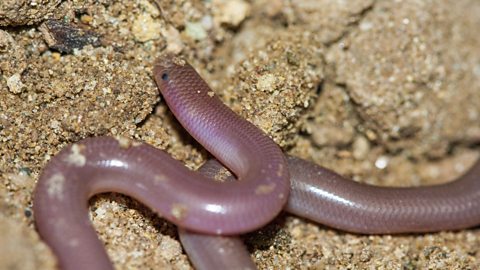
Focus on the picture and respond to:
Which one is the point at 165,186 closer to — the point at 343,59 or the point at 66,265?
the point at 66,265

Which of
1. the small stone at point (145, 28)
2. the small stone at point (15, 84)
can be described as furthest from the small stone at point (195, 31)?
the small stone at point (15, 84)

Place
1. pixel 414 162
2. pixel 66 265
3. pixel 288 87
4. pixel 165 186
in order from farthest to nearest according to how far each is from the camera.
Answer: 1. pixel 414 162
2. pixel 288 87
3. pixel 165 186
4. pixel 66 265

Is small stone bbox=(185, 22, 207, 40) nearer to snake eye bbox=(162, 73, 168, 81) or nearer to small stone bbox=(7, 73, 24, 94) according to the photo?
snake eye bbox=(162, 73, 168, 81)

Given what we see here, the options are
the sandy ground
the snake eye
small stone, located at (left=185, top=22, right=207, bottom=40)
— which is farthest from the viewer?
small stone, located at (left=185, top=22, right=207, bottom=40)

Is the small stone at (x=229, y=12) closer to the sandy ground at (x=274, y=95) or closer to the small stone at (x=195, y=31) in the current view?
the sandy ground at (x=274, y=95)

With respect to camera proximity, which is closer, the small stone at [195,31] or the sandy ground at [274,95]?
the sandy ground at [274,95]

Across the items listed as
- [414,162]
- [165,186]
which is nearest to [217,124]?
[165,186]

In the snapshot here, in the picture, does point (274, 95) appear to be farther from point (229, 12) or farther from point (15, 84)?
point (15, 84)

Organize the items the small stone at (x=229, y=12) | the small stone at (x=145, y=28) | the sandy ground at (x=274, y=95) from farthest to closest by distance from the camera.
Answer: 1. the small stone at (x=229, y=12)
2. the small stone at (x=145, y=28)
3. the sandy ground at (x=274, y=95)

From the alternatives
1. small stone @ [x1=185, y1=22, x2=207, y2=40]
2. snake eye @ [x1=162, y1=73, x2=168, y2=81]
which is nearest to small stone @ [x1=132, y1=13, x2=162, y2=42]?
small stone @ [x1=185, y1=22, x2=207, y2=40]
